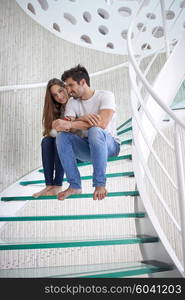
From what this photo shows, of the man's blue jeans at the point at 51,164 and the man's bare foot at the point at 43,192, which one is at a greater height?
the man's blue jeans at the point at 51,164

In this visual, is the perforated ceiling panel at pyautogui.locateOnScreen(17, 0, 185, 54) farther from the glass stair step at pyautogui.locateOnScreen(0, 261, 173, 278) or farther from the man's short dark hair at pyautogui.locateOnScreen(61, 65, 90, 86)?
the glass stair step at pyautogui.locateOnScreen(0, 261, 173, 278)

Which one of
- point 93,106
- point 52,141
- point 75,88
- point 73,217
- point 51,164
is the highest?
point 75,88

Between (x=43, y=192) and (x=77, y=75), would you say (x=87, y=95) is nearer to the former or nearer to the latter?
(x=77, y=75)

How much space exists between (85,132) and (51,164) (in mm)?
282

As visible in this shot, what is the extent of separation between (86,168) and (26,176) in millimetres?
395

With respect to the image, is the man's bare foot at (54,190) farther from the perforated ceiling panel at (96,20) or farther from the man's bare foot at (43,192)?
the perforated ceiling panel at (96,20)

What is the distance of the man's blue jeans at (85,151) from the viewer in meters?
1.72

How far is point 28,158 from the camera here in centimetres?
222

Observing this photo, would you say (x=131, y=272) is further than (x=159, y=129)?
No

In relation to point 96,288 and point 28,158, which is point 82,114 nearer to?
point 28,158

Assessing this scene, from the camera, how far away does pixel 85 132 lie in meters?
1.87

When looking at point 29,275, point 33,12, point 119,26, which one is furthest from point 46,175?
point 119,26

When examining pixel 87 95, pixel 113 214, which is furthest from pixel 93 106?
pixel 113 214

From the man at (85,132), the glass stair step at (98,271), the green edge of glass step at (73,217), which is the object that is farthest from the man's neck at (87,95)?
the glass stair step at (98,271)
